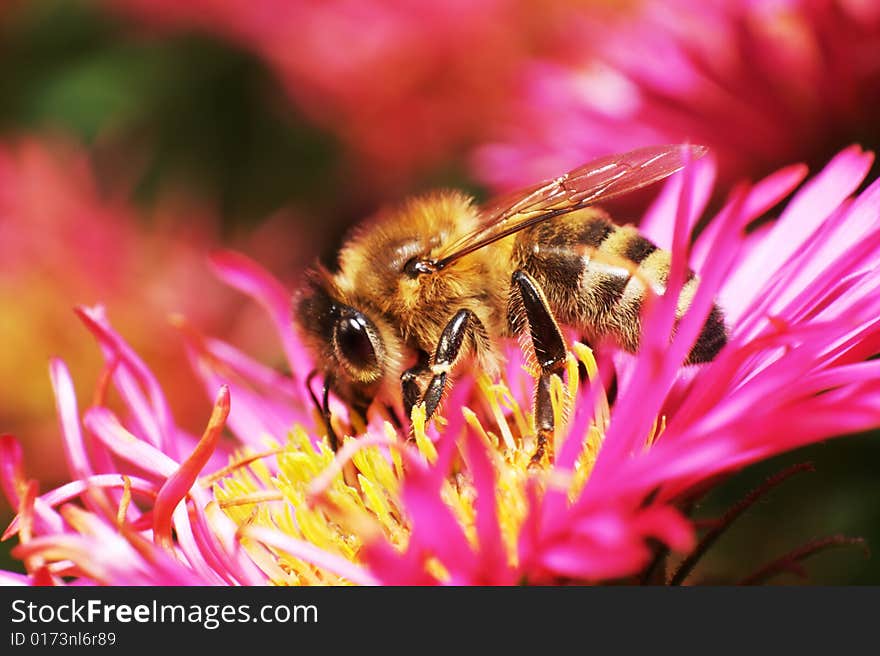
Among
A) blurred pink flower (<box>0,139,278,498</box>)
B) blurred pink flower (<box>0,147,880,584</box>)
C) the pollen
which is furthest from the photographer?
blurred pink flower (<box>0,139,278,498</box>)

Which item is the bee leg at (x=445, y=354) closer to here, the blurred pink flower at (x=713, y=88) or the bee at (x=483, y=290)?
the bee at (x=483, y=290)

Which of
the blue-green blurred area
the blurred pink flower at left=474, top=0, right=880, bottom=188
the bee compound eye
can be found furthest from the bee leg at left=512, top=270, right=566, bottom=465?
the blue-green blurred area

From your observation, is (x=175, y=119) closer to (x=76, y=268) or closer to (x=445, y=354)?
(x=76, y=268)

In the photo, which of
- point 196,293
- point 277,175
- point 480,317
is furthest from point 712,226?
point 277,175

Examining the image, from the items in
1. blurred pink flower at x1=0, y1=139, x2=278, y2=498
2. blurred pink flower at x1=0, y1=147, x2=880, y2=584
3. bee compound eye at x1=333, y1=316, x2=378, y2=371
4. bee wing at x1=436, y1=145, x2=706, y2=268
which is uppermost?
blurred pink flower at x1=0, y1=139, x2=278, y2=498

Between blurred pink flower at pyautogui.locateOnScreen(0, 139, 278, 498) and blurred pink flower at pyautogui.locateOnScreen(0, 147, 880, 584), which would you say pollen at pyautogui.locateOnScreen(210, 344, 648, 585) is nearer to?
blurred pink flower at pyautogui.locateOnScreen(0, 147, 880, 584)
